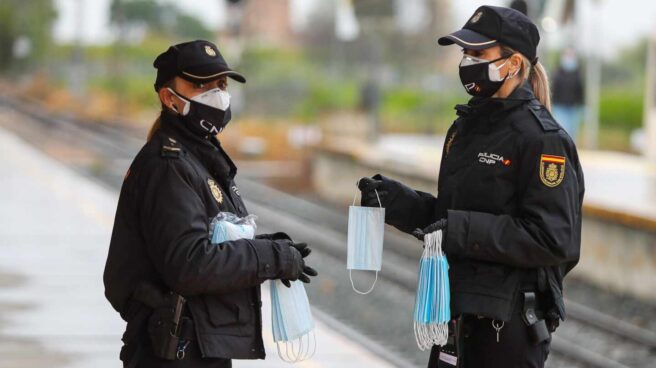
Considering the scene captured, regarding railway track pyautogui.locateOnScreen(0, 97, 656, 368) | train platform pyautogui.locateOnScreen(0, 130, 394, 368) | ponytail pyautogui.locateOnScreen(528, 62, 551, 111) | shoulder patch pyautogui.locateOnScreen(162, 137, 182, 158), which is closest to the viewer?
shoulder patch pyautogui.locateOnScreen(162, 137, 182, 158)

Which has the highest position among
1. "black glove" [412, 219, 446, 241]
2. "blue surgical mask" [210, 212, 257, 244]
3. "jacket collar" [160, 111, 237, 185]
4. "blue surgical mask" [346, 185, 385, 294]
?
"jacket collar" [160, 111, 237, 185]

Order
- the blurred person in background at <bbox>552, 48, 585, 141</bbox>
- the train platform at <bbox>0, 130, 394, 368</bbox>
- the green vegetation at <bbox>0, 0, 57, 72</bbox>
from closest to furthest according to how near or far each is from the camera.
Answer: the train platform at <bbox>0, 130, 394, 368</bbox>, the blurred person in background at <bbox>552, 48, 585, 141</bbox>, the green vegetation at <bbox>0, 0, 57, 72</bbox>

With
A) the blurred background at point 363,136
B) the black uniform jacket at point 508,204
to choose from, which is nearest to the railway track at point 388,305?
the blurred background at point 363,136

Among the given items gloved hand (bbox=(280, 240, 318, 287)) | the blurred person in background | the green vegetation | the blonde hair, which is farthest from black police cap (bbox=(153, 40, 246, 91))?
the green vegetation

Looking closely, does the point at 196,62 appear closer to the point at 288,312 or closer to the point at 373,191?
the point at 373,191

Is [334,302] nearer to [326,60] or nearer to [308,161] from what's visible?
[308,161]

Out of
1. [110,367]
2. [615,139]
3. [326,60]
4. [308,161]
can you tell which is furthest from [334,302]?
[326,60]

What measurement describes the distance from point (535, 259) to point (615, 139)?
28126mm

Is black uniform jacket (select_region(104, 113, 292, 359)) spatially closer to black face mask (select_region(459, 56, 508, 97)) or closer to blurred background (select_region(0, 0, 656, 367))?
black face mask (select_region(459, 56, 508, 97))

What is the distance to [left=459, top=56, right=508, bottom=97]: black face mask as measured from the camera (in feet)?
14.6

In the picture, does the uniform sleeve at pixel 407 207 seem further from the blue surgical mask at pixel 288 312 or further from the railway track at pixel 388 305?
the railway track at pixel 388 305

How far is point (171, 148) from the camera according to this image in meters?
4.27

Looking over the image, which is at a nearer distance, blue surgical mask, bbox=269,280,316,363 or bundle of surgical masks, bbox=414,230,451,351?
bundle of surgical masks, bbox=414,230,451,351

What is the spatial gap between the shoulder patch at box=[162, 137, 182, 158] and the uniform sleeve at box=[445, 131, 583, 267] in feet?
3.08
